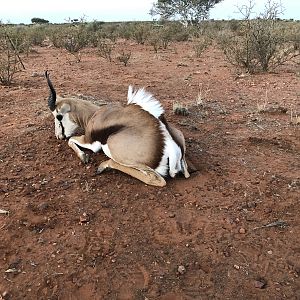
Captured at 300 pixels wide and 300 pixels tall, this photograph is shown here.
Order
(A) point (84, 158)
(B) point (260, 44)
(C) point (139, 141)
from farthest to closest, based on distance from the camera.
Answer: (B) point (260, 44) → (A) point (84, 158) → (C) point (139, 141)

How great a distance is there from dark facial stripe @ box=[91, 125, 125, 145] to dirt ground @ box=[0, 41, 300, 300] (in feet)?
0.86

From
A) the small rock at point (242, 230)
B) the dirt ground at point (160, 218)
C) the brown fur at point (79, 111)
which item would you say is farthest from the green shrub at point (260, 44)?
the small rock at point (242, 230)

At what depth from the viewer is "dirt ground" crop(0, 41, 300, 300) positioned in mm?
3334

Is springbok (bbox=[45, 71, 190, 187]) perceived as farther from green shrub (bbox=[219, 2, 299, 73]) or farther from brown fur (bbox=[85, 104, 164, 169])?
green shrub (bbox=[219, 2, 299, 73])

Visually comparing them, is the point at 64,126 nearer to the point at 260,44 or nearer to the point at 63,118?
the point at 63,118

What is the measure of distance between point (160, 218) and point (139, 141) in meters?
0.93

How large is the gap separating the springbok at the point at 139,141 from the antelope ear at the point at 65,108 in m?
0.55

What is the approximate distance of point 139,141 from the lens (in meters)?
4.59

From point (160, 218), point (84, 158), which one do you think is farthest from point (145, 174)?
point (84, 158)

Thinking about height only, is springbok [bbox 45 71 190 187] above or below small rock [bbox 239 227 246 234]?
above

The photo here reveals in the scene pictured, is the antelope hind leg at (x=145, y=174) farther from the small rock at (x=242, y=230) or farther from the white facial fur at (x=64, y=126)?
the white facial fur at (x=64, y=126)

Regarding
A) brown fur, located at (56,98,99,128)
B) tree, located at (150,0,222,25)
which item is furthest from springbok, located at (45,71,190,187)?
tree, located at (150,0,222,25)

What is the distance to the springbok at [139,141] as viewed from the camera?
4543 mm

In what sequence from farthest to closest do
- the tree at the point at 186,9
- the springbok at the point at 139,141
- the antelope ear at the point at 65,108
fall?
the tree at the point at 186,9 < the antelope ear at the point at 65,108 < the springbok at the point at 139,141
